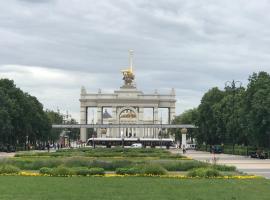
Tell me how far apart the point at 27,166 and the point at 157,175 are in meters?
10.2

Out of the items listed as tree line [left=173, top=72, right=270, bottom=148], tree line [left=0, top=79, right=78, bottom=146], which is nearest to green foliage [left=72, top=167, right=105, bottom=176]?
tree line [left=173, top=72, right=270, bottom=148]

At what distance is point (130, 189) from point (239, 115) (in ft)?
194

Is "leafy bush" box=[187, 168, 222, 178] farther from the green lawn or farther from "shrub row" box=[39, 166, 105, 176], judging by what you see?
"shrub row" box=[39, 166, 105, 176]

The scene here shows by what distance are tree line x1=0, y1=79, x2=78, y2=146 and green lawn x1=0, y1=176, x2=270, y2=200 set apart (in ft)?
207

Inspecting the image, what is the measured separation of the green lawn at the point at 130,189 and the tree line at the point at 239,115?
43.7 meters

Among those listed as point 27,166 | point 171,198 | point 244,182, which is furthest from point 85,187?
point 27,166

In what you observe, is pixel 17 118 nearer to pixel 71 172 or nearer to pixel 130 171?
pixel 130 171

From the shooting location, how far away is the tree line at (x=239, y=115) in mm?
71125

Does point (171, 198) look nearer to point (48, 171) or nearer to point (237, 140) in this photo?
point (48, 171)

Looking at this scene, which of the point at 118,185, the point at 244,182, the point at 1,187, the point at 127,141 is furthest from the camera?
the point at 127,141

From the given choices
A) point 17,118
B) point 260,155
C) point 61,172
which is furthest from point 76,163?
point 17,118

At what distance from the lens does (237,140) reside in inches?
3780

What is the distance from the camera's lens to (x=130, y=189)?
22.8 metres

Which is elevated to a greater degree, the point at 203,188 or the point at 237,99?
the point at 237,99
